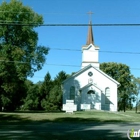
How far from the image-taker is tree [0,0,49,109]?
34231mm

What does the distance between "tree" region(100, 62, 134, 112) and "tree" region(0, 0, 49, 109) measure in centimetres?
3375

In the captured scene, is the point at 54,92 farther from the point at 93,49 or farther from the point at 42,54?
the point at 42,54

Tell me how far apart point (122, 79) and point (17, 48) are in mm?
39005

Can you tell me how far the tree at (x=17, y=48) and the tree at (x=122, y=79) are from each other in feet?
111

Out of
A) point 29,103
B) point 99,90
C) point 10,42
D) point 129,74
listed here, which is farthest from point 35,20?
point 129,74

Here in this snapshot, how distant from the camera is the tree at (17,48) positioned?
1348 inches

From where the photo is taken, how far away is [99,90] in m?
46.6

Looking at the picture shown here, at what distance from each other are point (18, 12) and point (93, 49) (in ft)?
71.8

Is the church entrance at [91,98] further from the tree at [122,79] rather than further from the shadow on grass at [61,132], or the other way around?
the shadow on grass at [61,132]

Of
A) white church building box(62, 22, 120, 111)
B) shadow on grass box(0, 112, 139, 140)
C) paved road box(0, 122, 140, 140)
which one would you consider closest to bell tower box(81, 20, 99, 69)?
white church building box(62, 22, 120, 111)

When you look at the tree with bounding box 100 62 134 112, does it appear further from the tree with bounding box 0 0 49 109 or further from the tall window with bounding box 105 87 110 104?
the tree with bounding box 0 0 49 109

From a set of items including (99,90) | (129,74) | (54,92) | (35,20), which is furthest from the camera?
(129,74)

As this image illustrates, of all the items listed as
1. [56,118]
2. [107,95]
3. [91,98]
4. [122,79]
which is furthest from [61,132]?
[122,79]

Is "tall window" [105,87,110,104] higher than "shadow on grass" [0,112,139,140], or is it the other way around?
"tall window" [105,87,110,104]
